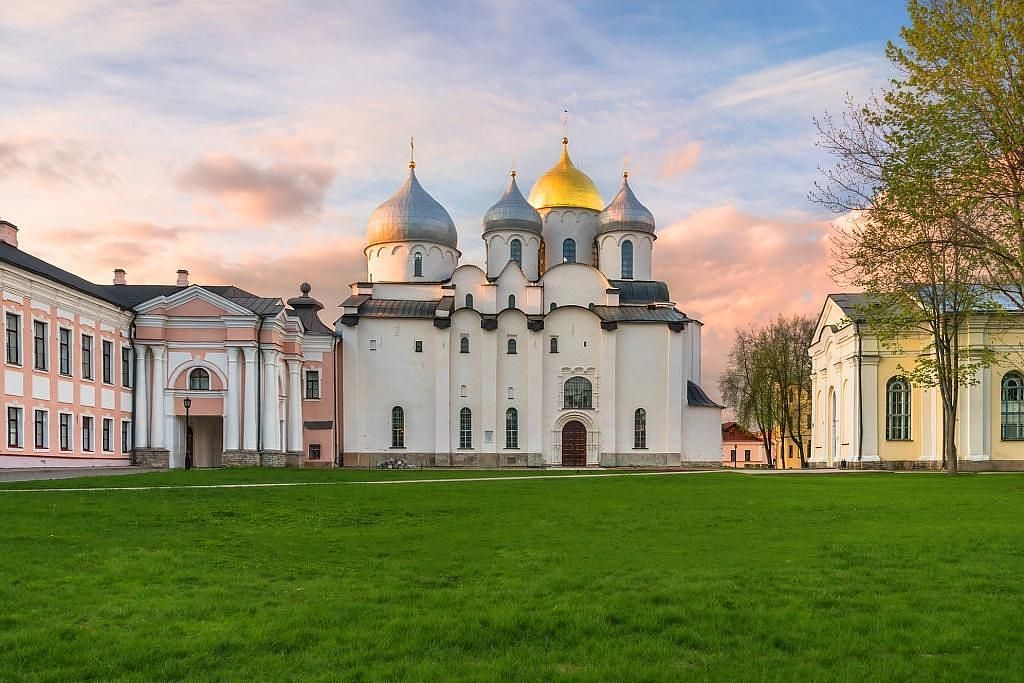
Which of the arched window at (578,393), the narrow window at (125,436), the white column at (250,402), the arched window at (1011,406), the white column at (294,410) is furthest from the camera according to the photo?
the arched window at (578,393)

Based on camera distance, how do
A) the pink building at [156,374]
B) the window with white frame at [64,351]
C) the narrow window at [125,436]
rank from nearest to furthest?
the pink building at [156,374], the window with white frame at [64,351], the narrow window at [125,436]

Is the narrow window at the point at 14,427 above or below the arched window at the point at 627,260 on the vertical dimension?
below

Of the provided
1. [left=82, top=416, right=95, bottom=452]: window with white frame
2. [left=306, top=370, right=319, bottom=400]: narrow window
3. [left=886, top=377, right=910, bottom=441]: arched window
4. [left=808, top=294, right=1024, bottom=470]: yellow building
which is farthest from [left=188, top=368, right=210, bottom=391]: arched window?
[left=886, top=377, right=910, bottom=441]: arched window

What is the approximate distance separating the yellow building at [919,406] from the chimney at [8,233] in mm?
36821

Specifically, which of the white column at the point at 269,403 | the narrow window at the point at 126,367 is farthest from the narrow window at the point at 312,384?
the narrow window at the point at 126,367

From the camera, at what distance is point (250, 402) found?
4284 cm

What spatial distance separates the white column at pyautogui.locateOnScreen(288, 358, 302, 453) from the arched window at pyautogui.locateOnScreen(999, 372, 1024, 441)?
33.8 m

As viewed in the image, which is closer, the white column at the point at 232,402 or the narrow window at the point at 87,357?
the narrow window at the point at 87,357

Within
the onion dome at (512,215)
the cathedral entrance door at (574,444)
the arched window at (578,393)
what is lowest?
the cathedral entrance door at (574,444)

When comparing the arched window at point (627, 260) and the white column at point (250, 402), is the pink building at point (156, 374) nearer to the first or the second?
the white column at point (250, 402)

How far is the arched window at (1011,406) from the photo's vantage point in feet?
149

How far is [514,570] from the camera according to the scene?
10820 millimetres

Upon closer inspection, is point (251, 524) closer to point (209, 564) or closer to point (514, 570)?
point (209, 564)

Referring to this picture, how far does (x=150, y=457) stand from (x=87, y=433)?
3.87m
